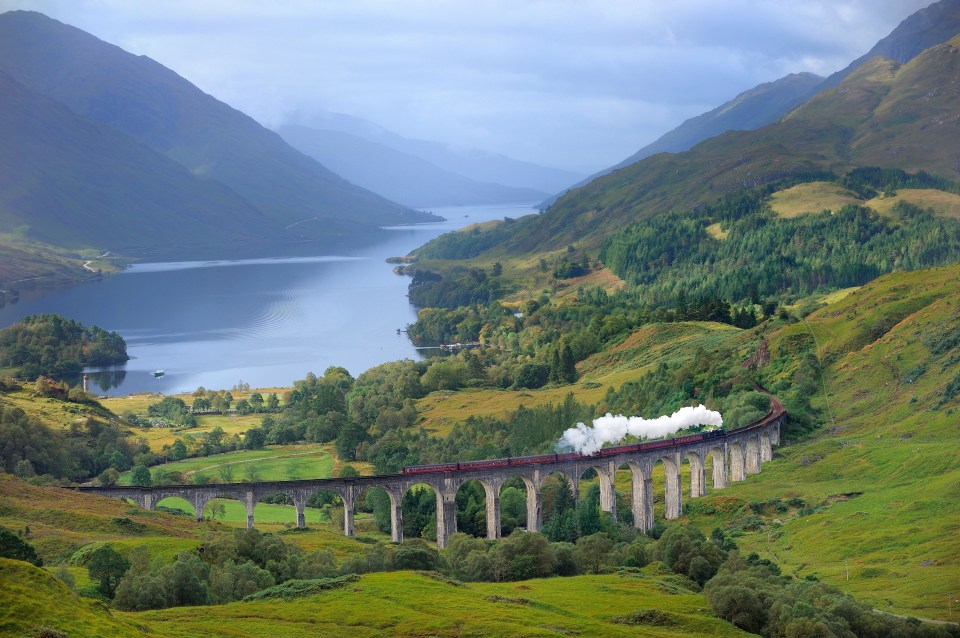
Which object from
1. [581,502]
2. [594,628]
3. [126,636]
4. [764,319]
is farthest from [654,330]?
[126,636]

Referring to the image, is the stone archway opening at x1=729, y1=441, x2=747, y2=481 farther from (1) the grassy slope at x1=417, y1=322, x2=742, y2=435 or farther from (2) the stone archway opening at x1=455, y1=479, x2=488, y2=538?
(1) the grassy slope at x1=417, y1=322, x2=742, y2=435

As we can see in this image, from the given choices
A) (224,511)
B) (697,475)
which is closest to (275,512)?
(224,511)

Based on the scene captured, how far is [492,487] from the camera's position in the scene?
86188mm

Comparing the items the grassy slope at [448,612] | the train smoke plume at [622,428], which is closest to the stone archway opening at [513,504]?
the train smoke plume at [622,428]

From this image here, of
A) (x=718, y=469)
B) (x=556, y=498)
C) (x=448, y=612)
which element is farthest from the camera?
(x=718, y=469)

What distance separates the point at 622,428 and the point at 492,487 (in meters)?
18.1

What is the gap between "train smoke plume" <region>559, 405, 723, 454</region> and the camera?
9620cm

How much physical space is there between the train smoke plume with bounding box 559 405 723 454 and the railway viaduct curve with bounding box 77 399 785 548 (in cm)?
264

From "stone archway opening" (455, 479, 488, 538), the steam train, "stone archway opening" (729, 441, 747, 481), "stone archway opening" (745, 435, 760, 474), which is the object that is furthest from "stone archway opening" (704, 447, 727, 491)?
"stone archway opening" (455, 479, 488, 538)

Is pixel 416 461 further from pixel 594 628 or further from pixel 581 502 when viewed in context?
pixel 594 628

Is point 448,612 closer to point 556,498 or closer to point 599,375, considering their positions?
point 556,498

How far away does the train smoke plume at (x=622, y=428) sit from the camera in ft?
316

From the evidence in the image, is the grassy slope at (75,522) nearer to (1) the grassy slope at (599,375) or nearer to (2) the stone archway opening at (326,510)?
(2) the stone archway opening at (326,510)

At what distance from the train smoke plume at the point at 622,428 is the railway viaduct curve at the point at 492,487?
2.64 meters
